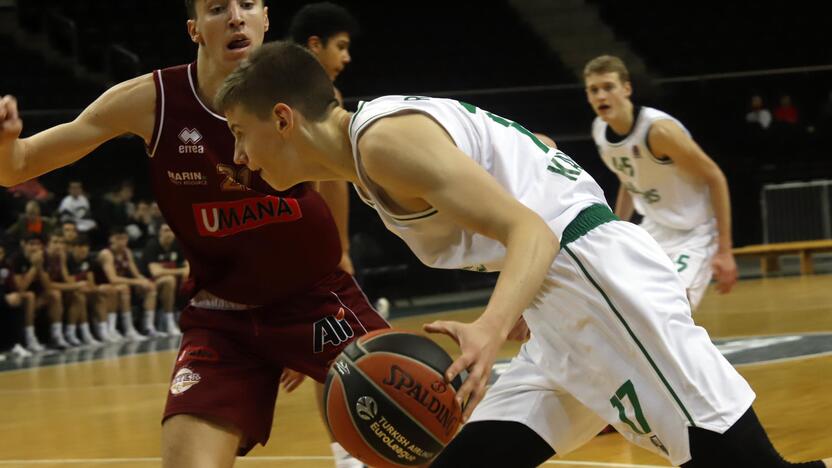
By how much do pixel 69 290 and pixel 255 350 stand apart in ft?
29.4

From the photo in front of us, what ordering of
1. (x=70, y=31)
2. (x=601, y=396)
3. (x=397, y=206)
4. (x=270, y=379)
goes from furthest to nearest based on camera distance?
(x=70, y=31)
(x=270, y=379)
(x=601, y=396)
(x=397, y=206)

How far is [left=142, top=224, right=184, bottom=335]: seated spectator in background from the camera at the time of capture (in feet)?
43.1

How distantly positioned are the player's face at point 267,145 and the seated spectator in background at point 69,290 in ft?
31.8

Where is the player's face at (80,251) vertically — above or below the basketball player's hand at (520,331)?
below

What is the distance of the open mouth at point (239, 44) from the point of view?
12.1ft

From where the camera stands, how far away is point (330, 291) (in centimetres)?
378

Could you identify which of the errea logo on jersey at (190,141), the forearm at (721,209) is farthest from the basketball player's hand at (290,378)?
the forearm at (721,209)

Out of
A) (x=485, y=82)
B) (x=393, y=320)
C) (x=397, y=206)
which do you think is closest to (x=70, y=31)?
(x=485, y=82)

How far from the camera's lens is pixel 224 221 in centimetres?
362

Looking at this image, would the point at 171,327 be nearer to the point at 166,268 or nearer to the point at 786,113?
the point at 166,268

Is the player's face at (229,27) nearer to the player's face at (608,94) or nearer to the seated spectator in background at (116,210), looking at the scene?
the player's face at (608,94)

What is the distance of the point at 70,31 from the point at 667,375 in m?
17.2

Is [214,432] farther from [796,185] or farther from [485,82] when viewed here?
[485,82]

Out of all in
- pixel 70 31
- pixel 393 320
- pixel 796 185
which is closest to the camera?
pixel 393 320
